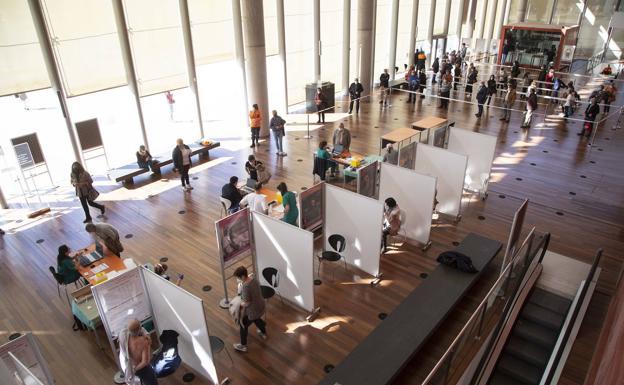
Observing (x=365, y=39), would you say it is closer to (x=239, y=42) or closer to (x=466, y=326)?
(x=239, y=42)

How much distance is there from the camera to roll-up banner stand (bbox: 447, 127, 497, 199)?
31.2ft

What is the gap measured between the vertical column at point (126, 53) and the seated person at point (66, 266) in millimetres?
5681

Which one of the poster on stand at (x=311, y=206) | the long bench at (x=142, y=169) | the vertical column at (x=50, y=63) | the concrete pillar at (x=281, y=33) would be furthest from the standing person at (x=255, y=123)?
the poster on stand at (x=311, y=206)

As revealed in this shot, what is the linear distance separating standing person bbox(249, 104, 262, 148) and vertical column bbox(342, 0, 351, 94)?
577cm

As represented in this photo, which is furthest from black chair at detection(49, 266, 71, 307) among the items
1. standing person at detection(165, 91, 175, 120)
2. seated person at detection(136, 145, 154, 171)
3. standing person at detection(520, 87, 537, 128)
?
standing person at detection(520, 87, 537, 128)

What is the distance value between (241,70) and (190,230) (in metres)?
6.42

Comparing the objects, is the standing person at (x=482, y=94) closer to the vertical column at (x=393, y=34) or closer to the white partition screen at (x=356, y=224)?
the vertical column at (x=393, y=34)

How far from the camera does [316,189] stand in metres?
7.11

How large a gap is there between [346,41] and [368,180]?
10.1 metres

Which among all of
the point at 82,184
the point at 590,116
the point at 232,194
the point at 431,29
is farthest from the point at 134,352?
the point at 431,29

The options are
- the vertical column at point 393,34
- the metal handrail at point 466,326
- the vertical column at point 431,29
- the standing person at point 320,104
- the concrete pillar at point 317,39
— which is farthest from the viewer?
the vertical column at point 431,29

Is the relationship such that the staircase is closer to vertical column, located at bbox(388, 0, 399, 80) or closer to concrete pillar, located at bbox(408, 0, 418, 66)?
vertical column, located at bbox(388, 0, 399, 80)

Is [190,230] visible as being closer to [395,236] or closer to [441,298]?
[395,236]

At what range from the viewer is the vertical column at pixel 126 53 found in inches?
397
